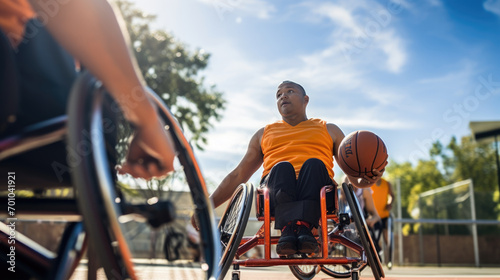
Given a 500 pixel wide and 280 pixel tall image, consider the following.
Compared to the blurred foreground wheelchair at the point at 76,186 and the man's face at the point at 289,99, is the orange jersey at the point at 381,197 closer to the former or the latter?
the man's face at the point at 289,99

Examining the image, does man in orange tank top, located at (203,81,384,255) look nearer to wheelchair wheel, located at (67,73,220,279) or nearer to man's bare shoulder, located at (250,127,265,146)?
man's bare shoulder, located at (250,127,265,146)

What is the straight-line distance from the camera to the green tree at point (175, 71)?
12.6 m

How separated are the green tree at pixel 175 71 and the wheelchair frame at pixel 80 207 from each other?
11.5 m

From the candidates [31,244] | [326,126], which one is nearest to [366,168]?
[326,126]

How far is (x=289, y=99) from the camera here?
11.6 ft

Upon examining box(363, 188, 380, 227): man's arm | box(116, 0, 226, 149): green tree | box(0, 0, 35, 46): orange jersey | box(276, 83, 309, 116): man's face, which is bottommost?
box(0, 0, 35, 46): orange jersey

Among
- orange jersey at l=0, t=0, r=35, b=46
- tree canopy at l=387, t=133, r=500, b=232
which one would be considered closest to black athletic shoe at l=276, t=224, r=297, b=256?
orange jersey at l=0, t=0, r=35, b=46

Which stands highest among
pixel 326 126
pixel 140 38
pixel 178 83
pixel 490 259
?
pixel 140 38

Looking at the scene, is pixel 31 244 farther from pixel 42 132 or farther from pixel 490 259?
pixel 490 259

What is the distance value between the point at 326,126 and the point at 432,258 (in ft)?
35.4

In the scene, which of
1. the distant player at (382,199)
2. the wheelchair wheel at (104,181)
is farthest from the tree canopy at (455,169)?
the wheelchair wheel at (104,181)

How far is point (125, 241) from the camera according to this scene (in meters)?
0.74

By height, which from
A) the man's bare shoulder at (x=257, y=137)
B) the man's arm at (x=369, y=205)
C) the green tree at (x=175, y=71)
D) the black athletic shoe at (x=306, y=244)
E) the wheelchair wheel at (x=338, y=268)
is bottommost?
the wheelchair wheel at (x=338, y=268)

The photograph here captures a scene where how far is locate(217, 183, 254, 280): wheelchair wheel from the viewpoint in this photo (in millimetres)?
2645
